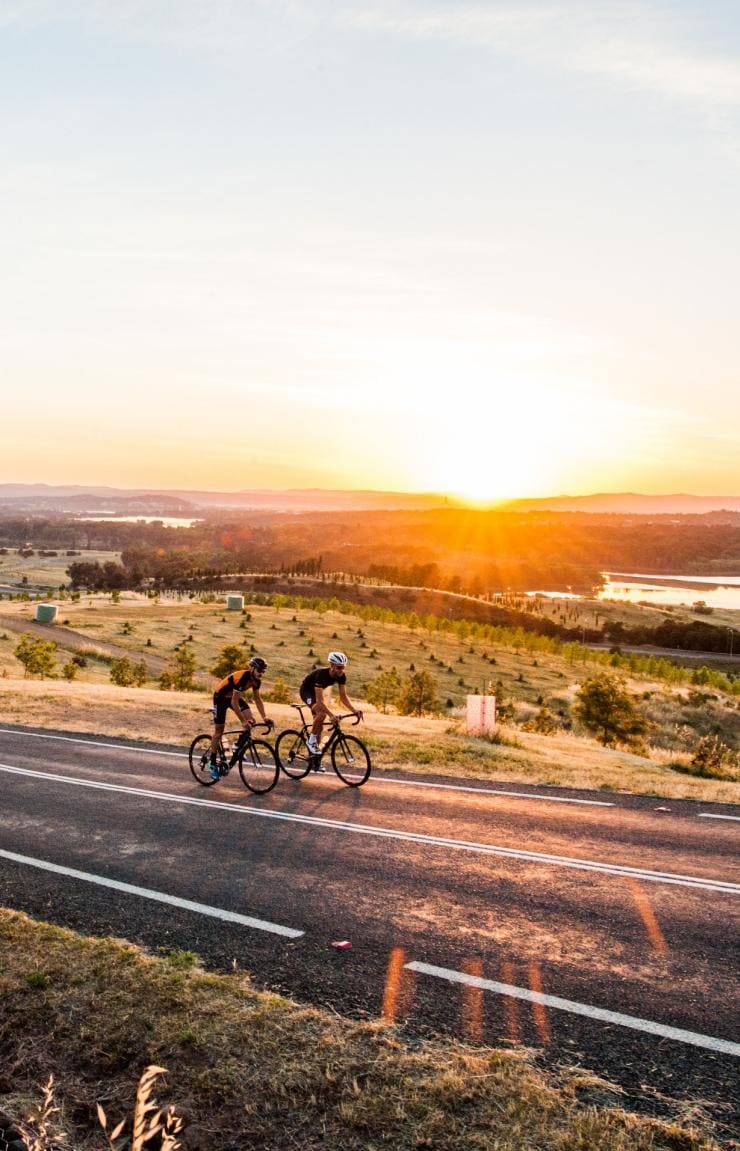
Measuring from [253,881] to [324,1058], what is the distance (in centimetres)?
382

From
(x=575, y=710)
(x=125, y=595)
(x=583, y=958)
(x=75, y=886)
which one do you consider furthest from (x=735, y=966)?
(x=125, y=595)

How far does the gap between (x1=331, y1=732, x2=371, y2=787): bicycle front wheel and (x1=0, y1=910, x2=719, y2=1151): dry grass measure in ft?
23.3

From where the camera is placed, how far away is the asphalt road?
6684mm

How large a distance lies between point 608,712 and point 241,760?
42.8 metres

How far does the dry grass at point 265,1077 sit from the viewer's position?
5344 mm

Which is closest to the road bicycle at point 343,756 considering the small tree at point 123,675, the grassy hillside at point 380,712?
the grassy hillside at point 380,712

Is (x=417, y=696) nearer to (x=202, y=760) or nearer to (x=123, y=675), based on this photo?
(x=123, y=675)

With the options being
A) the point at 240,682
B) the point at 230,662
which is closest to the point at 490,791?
the point at 240,682

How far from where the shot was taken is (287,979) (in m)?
7.43

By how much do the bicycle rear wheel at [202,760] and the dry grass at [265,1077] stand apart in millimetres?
7142

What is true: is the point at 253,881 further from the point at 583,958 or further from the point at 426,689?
the point at 426,689

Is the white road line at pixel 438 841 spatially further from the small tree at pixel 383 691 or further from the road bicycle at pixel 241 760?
the small tree at pixel 383 691

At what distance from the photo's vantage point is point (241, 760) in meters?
14.5

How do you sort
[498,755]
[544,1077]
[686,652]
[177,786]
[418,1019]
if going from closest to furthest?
[544,1077]
[418,1019]
[177,786]
[498,755]
[686,652]
